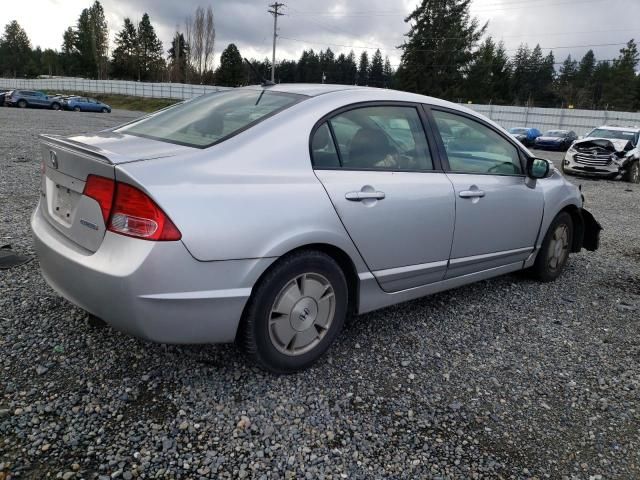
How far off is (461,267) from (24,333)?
291 cm

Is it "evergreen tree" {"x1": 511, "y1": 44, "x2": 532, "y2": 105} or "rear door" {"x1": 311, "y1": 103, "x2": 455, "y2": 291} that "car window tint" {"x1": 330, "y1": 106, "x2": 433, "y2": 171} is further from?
"evergreen tree" {"x1": 511, "y1": 44, "x2": 532, "y2": 105}

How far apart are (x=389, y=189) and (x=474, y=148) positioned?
118 centimetres

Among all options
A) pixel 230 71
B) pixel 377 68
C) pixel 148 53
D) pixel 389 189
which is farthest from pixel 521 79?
pixel 389 189

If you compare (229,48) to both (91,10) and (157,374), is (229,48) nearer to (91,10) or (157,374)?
(91,10)

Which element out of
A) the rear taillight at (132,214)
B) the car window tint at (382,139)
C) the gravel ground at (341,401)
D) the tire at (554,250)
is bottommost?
the gravel ground at (341,401)

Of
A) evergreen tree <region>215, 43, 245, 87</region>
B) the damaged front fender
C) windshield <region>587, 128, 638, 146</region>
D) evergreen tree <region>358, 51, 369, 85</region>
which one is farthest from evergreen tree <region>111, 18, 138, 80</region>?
the damaged front fender

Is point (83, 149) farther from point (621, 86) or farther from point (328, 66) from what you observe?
point (328, 66)

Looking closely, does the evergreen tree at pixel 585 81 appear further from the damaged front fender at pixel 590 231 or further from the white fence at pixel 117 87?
the damaged front fender at pixel 590 231

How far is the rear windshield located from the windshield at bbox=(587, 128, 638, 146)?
15.5 m

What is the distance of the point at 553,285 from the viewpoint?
4688 mm

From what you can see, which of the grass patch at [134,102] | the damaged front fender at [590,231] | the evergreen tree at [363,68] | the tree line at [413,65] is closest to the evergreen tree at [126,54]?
the tree line at [413,65]

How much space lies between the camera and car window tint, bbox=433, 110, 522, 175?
359cm

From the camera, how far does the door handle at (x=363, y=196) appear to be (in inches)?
111

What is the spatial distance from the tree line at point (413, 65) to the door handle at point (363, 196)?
4703 cm
